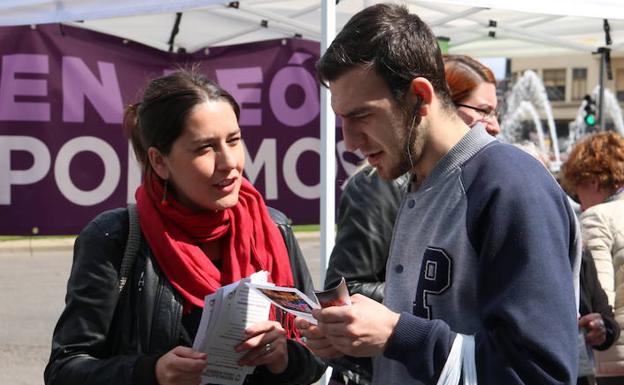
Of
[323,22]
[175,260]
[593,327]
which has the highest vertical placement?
[323,22]

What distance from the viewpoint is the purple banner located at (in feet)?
18.4

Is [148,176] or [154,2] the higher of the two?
[154,2]

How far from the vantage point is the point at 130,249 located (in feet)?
7.19

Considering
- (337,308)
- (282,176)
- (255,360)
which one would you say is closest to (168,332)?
(255,360)

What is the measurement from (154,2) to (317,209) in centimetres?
238

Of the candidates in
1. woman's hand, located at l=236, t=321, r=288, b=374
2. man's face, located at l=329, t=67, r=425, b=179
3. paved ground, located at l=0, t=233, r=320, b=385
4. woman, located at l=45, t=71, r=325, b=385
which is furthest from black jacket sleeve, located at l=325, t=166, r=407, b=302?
paved ground, located at l=0, t=233, r=320, b=385

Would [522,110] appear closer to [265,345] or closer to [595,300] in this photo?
[595,300]

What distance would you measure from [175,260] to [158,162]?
0.93 ft

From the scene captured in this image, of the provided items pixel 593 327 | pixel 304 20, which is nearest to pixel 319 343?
pixel 593 327

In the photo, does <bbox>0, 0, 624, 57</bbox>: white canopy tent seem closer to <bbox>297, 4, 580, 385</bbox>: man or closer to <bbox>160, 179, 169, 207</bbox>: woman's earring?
<bbox>160, 179, 169, 207</bbox>: woman's earring

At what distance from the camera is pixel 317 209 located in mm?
6359

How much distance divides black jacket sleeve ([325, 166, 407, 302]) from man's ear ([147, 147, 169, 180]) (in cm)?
55

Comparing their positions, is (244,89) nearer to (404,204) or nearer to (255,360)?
(255,360)

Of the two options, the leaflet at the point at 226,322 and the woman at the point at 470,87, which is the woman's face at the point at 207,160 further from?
the woman at the point at 470,87
